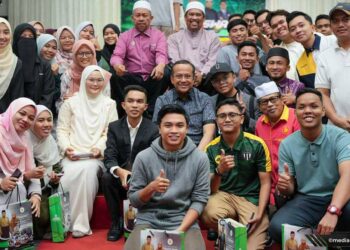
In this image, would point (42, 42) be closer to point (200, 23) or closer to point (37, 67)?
point (37, 67)

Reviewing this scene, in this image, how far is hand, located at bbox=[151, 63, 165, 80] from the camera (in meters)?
5.73

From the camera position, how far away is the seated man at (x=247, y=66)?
531cm

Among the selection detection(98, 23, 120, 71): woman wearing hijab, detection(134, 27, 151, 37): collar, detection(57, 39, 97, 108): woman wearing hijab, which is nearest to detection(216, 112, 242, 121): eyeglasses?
detection(57, 39, 97, 108): woman wearing hijab

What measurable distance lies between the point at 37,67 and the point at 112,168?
1689 mm

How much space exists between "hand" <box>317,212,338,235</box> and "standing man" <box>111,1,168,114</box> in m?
2.76

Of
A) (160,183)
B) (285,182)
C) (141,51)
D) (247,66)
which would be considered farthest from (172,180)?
(141,51)

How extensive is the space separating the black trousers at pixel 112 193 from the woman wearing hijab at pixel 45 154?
0.41 metres

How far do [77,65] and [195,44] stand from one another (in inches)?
50.6

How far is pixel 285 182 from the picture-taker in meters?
3.81

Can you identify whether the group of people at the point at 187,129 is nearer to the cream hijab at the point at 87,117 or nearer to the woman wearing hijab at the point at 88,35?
the cream hijab at the point at 87,117

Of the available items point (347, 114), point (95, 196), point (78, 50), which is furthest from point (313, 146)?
point (78, 50)

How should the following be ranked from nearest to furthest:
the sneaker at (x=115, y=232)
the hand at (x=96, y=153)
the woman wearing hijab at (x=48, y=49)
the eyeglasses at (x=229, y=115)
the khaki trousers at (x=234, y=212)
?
the khaki trousers at (x=234, y=212) → the eyeglasses at (x=229, y=115) → the sneaker at (x=115, y=232) → the hand at (x=96, y=153) → the woman wearing hijab at (x=48, y=49)

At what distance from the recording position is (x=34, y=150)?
472cm

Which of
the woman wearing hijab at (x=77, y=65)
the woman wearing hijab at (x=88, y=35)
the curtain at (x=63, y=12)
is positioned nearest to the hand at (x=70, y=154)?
the woman wearing hijab at (x=77, y=65)
